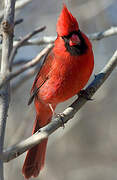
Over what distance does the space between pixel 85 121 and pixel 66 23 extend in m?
3.19

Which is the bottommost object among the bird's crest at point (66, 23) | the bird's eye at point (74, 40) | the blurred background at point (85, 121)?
the blurred background at point (85, 121)

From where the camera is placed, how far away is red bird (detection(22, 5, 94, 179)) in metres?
2.89

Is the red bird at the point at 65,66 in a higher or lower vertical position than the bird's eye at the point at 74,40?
lower

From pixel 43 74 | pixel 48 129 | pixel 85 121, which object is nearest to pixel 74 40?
pixel 43 74

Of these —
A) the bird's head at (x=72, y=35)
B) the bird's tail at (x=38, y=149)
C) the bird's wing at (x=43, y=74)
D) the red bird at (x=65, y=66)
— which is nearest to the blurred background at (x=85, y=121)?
the bird's tail at (x=38, y=149)

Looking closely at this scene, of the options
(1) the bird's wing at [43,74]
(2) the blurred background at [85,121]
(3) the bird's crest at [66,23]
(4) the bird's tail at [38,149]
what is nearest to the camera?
(3) the bird's crest at [66,23]

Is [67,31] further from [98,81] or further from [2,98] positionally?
[2,98]

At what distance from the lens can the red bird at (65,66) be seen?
289cm

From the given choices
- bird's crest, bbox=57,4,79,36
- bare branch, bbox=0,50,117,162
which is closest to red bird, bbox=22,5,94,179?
bird's crest, bbox=57,4,79,36

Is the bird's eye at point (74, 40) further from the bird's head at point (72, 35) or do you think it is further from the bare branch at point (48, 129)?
the bare branch at point (48, 129)

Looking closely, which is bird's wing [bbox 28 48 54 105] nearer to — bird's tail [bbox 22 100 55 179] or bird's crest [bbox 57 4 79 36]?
bird's tail [bbox 22 100 55 179]

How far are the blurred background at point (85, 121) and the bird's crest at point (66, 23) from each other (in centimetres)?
223

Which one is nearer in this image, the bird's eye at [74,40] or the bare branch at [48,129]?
the bare branch at [48,129]

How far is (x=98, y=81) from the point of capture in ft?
9.04
